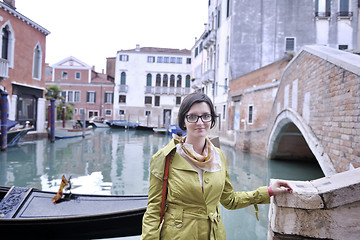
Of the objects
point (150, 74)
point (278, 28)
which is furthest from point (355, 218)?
point (150, 74)

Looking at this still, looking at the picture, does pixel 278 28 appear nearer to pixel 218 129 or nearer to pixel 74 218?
pixel 218 129

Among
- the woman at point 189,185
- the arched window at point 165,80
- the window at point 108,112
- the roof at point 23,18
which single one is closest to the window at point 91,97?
the window at point 108,112

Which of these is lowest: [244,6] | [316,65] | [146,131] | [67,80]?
[146,131]

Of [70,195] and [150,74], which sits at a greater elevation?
[150,74]

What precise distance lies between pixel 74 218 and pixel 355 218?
225 cm

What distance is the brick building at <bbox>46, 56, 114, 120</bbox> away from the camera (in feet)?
89.1

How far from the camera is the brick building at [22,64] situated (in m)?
10.5

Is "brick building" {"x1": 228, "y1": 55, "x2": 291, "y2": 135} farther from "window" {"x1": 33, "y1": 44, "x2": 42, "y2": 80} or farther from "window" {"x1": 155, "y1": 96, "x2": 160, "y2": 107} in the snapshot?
"window" {"x1": 155, "y1": 96, "x2": 160, "y2": 107}

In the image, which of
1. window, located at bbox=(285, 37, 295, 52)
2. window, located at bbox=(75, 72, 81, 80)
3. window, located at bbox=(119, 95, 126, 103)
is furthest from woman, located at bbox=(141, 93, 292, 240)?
window, located at bbox=(75, 72, 81, 80)

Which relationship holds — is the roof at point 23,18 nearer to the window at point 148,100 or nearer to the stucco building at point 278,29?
the stucco building at point 278,29

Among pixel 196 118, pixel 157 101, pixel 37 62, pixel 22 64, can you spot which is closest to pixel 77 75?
pixel 157 101

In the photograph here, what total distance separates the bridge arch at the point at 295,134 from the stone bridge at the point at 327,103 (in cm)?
1

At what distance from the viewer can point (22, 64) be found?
1144 cm

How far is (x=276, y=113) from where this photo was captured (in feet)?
25.5
